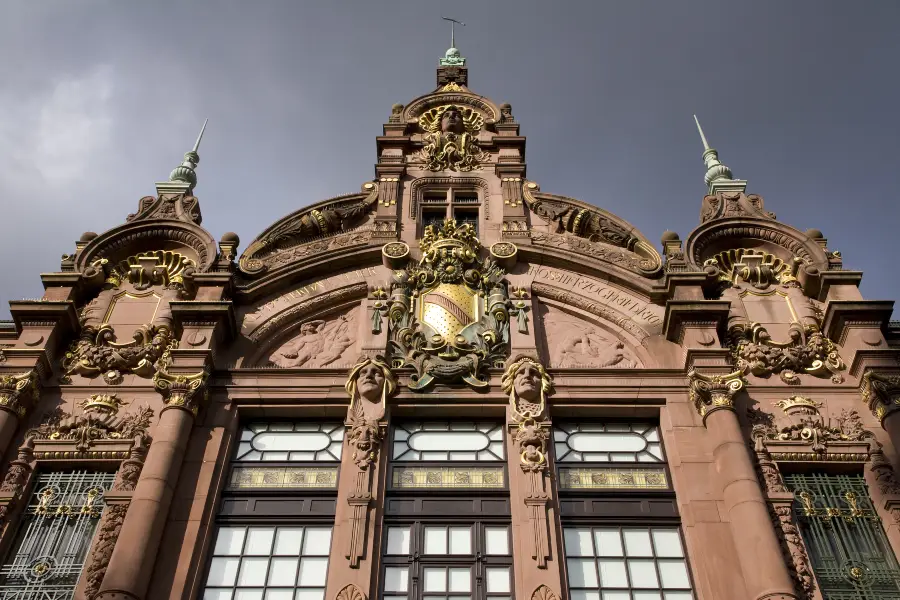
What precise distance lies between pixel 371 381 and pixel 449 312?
9.08ft

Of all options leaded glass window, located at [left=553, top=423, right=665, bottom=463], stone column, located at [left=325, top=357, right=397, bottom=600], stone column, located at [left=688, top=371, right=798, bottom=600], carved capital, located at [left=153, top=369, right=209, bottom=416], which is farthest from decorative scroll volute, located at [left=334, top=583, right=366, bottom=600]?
stone column, located at [left=688, top=371, right=798, bottom=600]

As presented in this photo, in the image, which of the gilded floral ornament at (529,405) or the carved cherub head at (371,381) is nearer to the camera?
the gilded floral ornament at (529,405)

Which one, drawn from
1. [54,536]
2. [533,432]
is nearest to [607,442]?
[533,432]

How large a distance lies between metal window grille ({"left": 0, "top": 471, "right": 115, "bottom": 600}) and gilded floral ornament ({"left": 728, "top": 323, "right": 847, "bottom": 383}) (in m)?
12.3

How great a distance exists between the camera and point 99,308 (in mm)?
20938

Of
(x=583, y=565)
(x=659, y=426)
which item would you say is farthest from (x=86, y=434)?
(x=659, y=426)

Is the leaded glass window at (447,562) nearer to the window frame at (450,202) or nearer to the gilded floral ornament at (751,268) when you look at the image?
the gilded floral ornament at (751,268)

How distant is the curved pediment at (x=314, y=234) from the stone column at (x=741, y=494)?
8.56 m

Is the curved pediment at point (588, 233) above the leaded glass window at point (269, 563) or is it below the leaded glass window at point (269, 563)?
above

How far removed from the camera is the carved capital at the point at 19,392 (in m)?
18.0

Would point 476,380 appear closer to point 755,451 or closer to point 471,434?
point 471,434

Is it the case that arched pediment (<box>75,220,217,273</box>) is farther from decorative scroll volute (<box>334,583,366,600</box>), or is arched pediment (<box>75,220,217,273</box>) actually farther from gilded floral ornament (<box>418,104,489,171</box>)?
decorative scroll volute (<box>334,583,366,600</box>)

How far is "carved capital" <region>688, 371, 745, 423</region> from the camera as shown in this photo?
17.7 m

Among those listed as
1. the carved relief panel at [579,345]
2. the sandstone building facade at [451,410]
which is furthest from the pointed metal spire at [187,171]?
the carved relief panel at [579,345]
